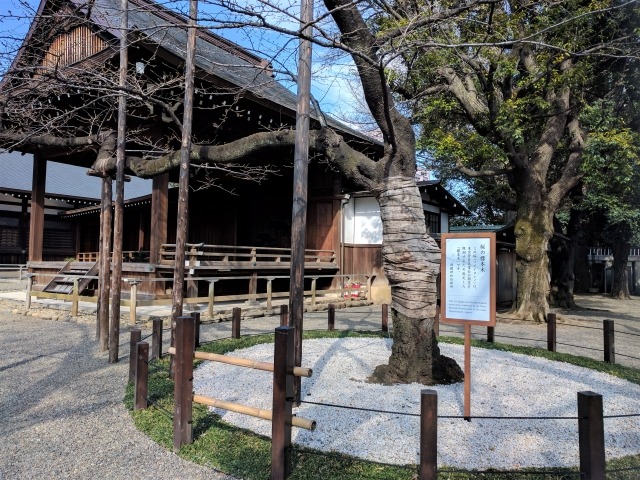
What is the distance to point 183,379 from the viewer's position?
330 cm

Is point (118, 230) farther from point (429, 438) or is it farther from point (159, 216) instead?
point (429, 438)

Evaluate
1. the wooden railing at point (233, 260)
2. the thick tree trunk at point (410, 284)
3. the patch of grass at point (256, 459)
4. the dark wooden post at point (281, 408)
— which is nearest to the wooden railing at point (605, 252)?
the wooden railing at point (233, 260)

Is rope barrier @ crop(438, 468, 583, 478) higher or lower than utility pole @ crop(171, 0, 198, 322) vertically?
lower

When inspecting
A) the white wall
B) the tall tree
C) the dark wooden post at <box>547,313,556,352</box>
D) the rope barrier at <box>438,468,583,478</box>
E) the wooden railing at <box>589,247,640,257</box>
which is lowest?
the rope barrier at <box>438,468,583,478</box>

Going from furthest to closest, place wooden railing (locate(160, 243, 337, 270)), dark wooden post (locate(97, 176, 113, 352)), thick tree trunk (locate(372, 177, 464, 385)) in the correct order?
wooden railing (locate(160, 243, 337, 270)) → dark wooden post (locate(97, 176, 113, 352)) → thick tree trunk (locate(372, 177, 464, 385))

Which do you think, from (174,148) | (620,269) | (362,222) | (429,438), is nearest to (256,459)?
(429,438)

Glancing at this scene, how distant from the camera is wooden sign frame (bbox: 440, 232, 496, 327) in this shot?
395 centimetres

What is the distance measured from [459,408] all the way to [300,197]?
255cm

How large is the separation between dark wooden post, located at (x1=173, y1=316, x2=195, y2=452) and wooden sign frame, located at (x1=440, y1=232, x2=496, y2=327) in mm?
2245

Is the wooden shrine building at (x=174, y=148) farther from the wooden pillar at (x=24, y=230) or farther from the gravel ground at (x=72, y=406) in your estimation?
the gravel ground at (x=72, y=406)

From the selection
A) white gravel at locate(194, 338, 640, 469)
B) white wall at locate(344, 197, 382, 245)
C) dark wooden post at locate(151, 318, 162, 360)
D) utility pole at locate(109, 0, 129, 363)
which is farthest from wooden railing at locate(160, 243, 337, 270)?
white gravel at locate(194, 338, 640, 469)

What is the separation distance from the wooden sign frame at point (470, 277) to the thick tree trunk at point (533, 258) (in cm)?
845

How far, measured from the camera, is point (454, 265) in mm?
4203

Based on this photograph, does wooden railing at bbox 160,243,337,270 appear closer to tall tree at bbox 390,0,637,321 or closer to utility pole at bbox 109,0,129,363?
utility pole at bbox 109,0,129,363
